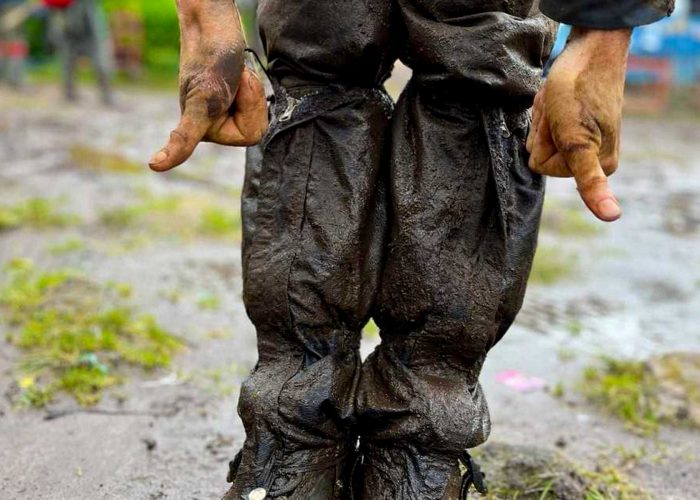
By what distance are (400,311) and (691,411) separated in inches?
59.9

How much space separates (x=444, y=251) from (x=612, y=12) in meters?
0.55

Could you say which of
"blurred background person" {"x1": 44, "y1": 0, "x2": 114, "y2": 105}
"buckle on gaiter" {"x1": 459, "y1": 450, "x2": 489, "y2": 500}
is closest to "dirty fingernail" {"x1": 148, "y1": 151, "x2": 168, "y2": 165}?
"buckle on gaiter" {"x1": 459, "y1": 450, "x2": 489, "y2": 500}

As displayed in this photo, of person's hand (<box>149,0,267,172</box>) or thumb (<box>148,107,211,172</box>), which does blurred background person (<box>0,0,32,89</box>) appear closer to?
person's hand (<box>149,0,267,172</box>)

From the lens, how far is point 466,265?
6.02 ft

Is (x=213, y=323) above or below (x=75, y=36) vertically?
above

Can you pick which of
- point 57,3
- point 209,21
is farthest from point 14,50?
point 209,21

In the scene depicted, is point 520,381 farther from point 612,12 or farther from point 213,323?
point 612,12

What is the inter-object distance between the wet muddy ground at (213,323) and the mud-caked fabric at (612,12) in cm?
136

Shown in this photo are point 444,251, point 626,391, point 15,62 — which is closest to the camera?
point 444,251

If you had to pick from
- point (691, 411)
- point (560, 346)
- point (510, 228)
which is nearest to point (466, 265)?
point (510, 228)

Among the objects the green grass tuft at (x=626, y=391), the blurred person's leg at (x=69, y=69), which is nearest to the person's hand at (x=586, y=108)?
the green grass tuft at (x=626, y=391)

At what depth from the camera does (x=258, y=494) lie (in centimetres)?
177

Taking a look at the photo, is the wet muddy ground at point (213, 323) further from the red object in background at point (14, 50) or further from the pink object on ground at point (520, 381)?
the red object in background at point (14, 50)

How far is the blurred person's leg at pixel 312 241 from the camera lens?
1793mm
